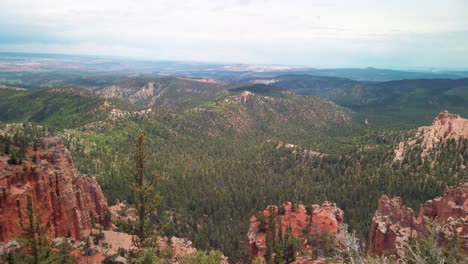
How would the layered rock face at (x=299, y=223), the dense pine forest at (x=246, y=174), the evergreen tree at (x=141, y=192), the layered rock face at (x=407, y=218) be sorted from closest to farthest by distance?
the evergreen tree at (x=141, y=192) → the layered rock face at (x=407, y=218) → the layered rock face at (x=299, y=223) → the dense pine forest at (x=246, y=174)

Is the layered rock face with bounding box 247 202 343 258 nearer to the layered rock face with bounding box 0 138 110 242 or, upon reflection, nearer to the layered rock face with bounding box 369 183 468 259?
the layered rock face with bounding box 369 183 468 259

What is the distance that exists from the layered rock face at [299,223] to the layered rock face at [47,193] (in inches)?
1182

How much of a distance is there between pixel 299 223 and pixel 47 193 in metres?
46.1

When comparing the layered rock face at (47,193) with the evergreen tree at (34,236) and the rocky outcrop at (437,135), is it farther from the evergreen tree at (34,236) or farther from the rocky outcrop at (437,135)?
the rocky outcrop at (437,135)

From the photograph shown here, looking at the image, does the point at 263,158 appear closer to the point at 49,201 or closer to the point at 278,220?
the point at 278,220

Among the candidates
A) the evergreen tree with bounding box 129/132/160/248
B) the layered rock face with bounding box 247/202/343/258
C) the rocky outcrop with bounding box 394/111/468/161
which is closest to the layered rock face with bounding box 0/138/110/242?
the evergreen tree with bounding box 129/132/160/248

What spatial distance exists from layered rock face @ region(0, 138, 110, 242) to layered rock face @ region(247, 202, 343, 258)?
30.0 meters

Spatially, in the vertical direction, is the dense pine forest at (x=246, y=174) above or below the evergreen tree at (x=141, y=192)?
below

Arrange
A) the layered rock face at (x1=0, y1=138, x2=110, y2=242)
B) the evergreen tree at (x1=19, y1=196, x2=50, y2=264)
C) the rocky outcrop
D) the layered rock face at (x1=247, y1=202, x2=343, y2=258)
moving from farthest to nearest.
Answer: the rocky outcrop < the layered rock face at (x1=247, y1=202, x2=343, y2=258) < the layered rock face at (x1=0, y1=138, x2=110, y2=242) < the evergreen tree at (x1=19, y1=196, x2=50, y2=264)

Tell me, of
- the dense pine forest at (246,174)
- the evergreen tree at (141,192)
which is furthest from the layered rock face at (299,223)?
the evergreen tree at (141,192)

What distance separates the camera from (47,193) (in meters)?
47.5

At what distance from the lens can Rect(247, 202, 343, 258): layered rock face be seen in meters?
61.2

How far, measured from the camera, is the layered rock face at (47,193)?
40938mm

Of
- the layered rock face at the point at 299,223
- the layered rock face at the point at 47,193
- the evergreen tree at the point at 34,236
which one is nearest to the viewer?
the evergreen tree at the point at 34,236
